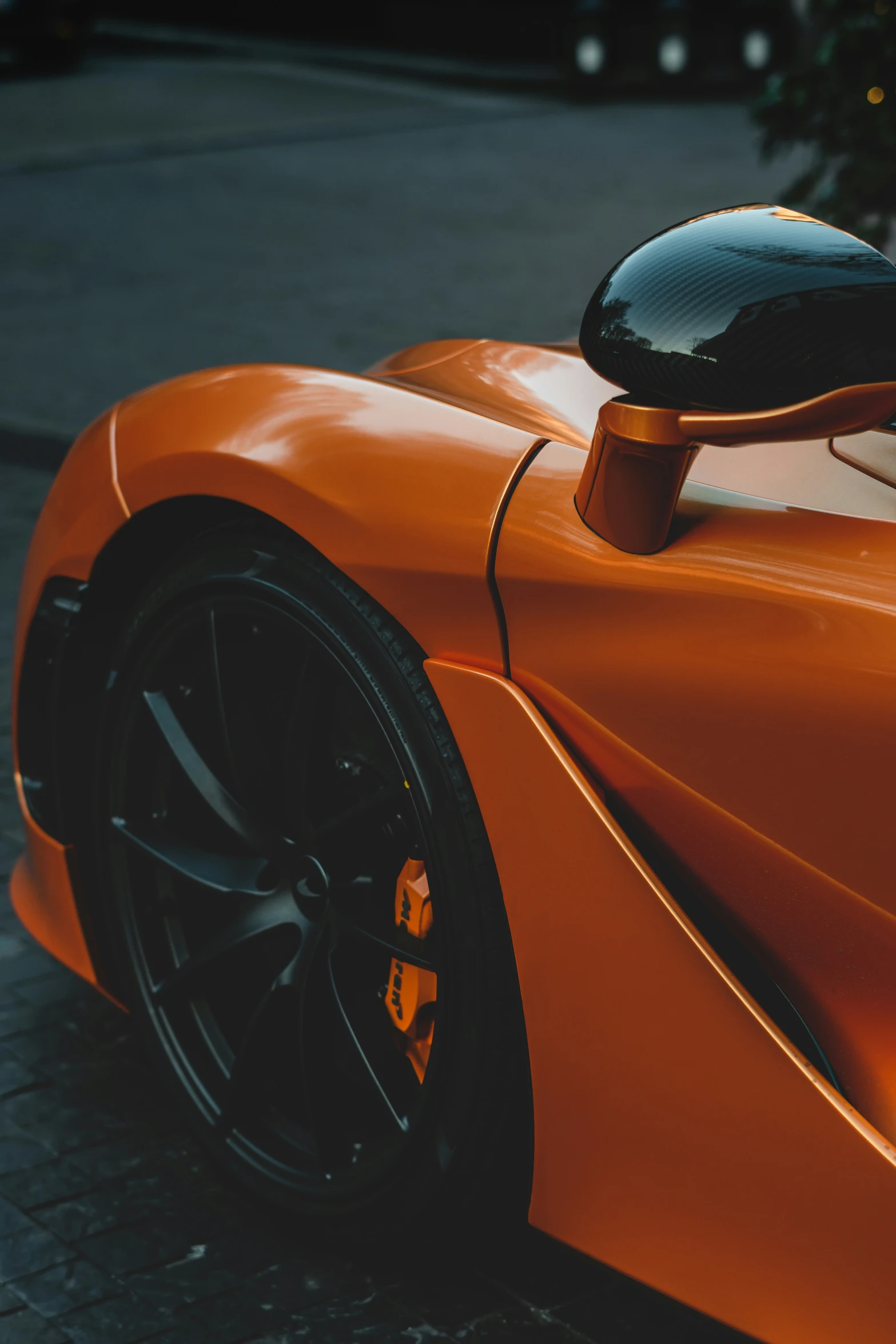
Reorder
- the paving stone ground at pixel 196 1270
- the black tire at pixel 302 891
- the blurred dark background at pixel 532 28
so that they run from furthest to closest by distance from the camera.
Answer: the blurred dark background at pixel 532 28 < the paving stone ground at pixel 196 1270 < the black tire at pixel 302 891

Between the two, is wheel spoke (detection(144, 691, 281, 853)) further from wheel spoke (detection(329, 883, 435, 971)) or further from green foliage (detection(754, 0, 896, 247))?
green foliage (detection(754, 0, 896, 247))

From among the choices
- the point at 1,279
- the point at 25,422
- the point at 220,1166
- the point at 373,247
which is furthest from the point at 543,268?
the point at 220,1166

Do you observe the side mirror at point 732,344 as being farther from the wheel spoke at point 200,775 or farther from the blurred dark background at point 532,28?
the blurred dark background at point 532,28

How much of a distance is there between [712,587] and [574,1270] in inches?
39.4

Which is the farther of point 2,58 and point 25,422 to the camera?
point 2,58

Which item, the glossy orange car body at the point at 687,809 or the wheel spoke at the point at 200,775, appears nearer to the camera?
the glossy orange car body at the point at 687,809

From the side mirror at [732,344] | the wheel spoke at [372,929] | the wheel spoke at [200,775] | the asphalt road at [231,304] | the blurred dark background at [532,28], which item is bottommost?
the asphalt road at [231,304]

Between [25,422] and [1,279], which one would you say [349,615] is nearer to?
[25,422]

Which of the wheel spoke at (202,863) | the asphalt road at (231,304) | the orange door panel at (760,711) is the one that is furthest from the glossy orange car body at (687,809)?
the wheel spoke at (202,863)

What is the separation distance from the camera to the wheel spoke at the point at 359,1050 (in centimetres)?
202

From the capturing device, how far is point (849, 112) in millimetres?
4977

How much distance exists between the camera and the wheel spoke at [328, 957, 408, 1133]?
2.02m

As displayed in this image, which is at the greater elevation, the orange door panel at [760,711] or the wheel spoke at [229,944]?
the orange door panel at [760,711]

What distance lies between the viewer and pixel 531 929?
1720 mm
